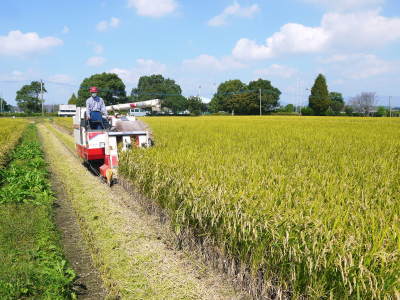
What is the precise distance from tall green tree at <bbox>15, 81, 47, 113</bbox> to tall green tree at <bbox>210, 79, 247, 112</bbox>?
53891mm

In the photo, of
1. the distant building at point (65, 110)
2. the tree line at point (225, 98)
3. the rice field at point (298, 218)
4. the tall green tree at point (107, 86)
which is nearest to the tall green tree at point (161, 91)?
the tree line at point (225, 98)

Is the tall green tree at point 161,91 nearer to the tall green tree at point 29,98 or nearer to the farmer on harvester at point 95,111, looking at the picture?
the tall green tree at point 29,98

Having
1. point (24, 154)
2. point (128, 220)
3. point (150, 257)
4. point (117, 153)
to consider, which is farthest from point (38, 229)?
point (24, 154)

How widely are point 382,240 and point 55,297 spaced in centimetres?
330

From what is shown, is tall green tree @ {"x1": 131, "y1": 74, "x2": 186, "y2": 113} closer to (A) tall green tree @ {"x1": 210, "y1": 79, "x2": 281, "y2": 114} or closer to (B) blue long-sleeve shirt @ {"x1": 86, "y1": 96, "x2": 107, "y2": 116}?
(A) tall green tree @ {"x1": 210, "y1": 79, "x2": 281, "y2": 114}

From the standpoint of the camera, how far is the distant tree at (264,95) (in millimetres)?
83188

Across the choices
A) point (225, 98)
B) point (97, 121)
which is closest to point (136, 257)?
point (97, 121)

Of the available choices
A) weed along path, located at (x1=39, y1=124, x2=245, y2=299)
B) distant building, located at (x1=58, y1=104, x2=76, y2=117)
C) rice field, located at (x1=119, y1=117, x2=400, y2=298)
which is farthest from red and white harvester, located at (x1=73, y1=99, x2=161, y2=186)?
distant building, located at (x1=58, y1=104, x2=76, y2=117)

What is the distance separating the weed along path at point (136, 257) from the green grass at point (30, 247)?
522 millimetres

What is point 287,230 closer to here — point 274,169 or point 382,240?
point 382,240

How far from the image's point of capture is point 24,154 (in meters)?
13.3

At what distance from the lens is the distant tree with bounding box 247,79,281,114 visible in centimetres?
8319

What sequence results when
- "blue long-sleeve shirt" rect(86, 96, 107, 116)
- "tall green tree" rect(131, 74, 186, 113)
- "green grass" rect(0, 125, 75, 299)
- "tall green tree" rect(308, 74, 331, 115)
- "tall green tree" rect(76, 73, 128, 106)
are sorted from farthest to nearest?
1. "tall green tree" rect(131, 74, 186, 113)
2. "tall green tree" rect(76, 73, 128, 106)
3. "tall green tree" rect(308, 74, 331, 115)
4. "blue long-sleeve shirt" rect(86, 96, 107, 116)
5. "green grass" rect(0, 125, 75, 299)

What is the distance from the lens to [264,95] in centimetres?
8656
